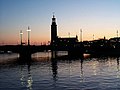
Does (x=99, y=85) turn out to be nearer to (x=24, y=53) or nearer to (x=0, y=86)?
(x=0, y=86)

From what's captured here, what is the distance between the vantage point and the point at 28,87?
163 feet

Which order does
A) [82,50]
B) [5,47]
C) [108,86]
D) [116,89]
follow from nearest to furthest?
[116,89] < [108,86] < [5,47] < [82,50]

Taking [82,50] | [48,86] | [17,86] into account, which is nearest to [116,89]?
[48,86]

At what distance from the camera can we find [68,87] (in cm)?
4894

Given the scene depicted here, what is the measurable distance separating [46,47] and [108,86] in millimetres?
120381

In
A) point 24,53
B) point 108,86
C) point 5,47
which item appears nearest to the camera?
point 108,86

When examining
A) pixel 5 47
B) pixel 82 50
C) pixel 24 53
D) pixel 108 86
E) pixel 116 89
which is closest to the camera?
pixel 116 89

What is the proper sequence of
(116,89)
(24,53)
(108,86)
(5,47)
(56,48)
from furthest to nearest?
(56,48) < (24,53) < (5,47) < (108,86) < (116,89)

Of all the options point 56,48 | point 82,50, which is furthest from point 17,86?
point 82,50

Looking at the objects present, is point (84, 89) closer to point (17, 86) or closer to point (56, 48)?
point (17, 86)

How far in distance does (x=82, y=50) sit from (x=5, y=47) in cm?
6263

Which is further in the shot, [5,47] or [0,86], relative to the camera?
[5,47]

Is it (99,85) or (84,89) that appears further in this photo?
(99,85)

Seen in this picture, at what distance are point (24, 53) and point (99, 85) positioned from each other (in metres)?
112
